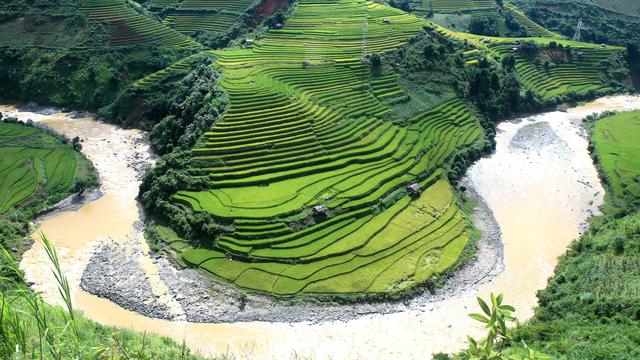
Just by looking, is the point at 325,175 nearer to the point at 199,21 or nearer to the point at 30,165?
the point at 30,165

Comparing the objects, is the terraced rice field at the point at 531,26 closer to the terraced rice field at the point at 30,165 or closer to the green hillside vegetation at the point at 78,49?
the green hillside vegetation at the point at 78,49

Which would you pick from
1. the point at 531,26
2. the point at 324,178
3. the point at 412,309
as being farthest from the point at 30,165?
the point at 531,26

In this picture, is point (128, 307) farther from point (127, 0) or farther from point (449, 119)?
point (127, 0)

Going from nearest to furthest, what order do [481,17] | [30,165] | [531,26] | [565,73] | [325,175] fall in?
[325,175] → [30,165] → [565,73] → [481,17] → [531,26]

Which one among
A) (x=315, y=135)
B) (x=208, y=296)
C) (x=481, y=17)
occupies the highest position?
(x=481, y=17)

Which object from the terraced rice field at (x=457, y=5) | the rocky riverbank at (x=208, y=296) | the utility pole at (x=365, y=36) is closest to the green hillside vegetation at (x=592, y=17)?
the terraced rice field at (x=457, y=5)

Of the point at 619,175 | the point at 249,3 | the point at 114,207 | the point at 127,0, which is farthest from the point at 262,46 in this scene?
the point at 619,175
